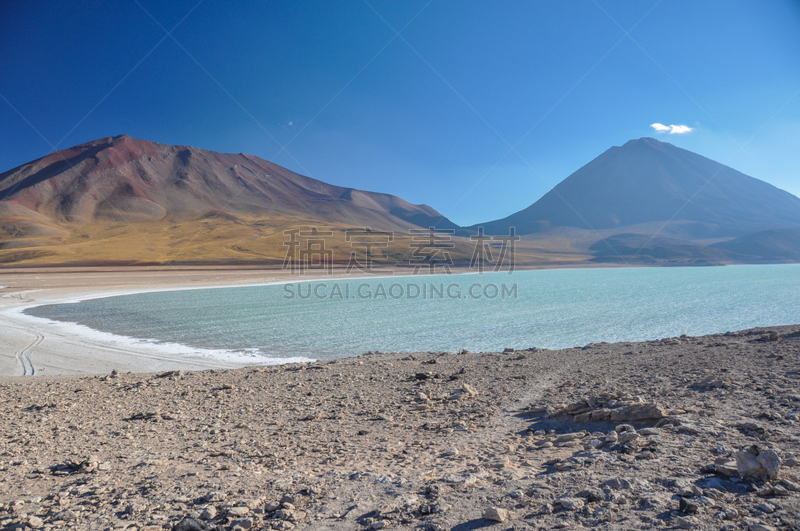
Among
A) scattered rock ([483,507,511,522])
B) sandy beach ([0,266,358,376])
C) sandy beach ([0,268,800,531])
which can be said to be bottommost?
sandy beach ([0,266,358,376])

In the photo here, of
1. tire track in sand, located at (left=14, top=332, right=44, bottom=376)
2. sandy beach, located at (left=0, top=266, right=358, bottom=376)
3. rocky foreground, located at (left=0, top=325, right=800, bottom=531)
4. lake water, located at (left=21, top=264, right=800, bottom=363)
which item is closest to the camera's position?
rocky foreground, located at (left=0, top=325, right=800, bottom=531)

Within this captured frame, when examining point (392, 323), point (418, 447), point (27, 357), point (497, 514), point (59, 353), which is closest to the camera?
point (497, 514)

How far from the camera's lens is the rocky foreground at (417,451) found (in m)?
3.45

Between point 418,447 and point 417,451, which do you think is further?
point 418,447

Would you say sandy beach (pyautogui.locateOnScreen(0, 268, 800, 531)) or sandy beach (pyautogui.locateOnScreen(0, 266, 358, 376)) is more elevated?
sandy beach (pyautogui.locateOnScreen(0, 268, 800, 531))

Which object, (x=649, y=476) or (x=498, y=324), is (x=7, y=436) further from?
(x=498, y=324)

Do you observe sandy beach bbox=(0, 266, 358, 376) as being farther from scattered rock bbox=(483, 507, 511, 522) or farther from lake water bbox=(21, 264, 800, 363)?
scattered rock bbox=(483, 507, 511, 522)

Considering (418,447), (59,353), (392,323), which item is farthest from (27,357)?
(418,447)

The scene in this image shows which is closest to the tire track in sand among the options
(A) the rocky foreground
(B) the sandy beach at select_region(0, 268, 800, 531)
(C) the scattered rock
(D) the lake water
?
(B) the sandy beach at select_region(0, 268, 800, 531)

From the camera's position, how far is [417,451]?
16.5 feet

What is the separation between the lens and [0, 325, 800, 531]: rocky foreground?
345cm

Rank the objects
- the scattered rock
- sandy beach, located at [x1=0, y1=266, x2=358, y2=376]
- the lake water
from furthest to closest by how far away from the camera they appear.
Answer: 1. the lake water
2. sandy beach, located at [x1=0, y1=266, x2=358, y2=376]
3. the scattered rock

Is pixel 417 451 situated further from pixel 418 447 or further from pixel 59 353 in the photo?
pixel 59 353

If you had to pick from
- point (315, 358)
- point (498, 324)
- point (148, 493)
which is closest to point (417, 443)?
point (148, 493)
